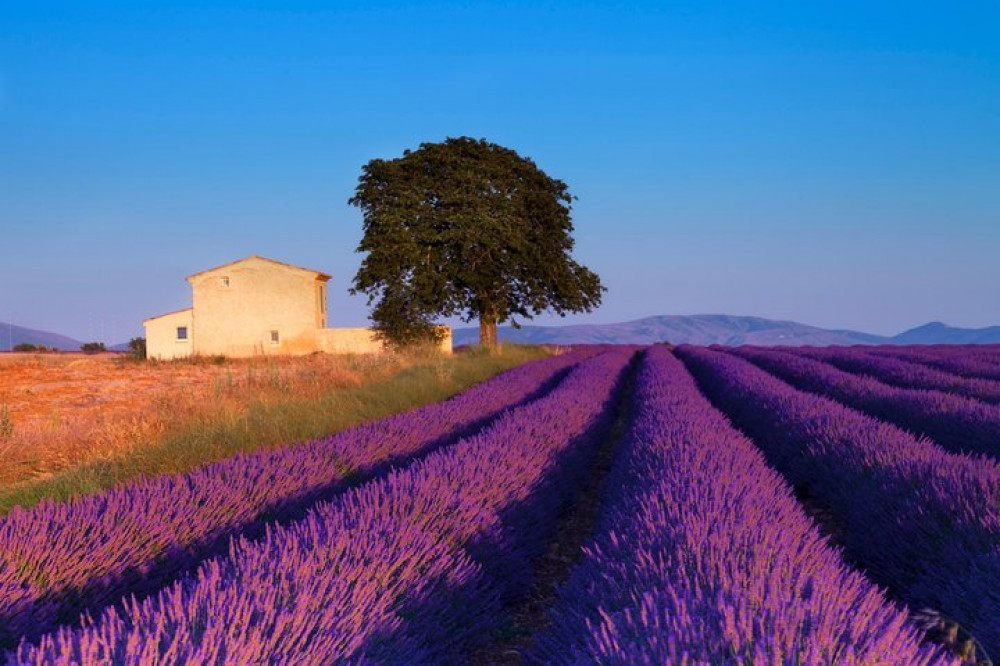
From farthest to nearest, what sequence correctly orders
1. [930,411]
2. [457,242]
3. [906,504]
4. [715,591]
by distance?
[457,242] → [930,411] → [906,504] → [715,591]

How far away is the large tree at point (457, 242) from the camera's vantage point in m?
26.2

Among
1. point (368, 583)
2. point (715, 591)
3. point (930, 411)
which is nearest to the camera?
point (715, 591)

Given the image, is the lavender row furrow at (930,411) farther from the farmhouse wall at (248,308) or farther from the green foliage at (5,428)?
the farmhouse wall at (248,308)

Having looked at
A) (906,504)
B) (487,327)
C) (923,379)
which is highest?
(487,327)

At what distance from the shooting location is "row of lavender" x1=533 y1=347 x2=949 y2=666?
1.96 metres

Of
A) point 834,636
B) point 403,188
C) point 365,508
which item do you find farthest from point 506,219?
point 834,636

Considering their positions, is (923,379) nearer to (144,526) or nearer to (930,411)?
(930,411)

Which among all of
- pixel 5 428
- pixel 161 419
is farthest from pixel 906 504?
pixel 5 428

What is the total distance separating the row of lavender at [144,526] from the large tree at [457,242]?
20.3 metres

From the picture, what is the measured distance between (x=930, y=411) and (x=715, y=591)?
7.61 m

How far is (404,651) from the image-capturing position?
2617mm

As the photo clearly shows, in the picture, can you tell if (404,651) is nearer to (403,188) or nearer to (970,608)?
(970,608)

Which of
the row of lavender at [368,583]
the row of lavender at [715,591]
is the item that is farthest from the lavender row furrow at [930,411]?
the row of lavender at [368,583]

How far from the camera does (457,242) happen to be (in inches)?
1035
